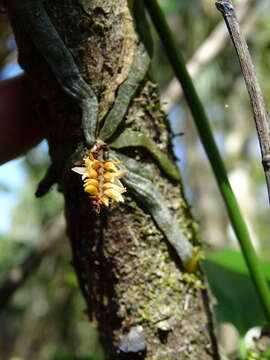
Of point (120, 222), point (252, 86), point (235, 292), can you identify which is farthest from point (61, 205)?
point (252, 86)

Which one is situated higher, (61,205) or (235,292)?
(235,292)

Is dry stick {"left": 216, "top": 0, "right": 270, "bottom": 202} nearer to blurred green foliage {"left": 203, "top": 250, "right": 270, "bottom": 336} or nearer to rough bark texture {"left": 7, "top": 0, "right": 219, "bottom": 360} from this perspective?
rough bark texture {"left": 7, "top": 0, "right": 219, "bottom": 360}

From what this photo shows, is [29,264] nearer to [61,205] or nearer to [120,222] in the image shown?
[120,222]

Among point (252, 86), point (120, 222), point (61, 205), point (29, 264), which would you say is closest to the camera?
point (252, 86)

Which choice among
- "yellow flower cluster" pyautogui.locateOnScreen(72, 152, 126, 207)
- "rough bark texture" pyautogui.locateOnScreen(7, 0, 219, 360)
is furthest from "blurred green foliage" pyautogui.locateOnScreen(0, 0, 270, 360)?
"yellow flower cluster" pyautogui.locateOnScreen(72, 152, 126, 207)

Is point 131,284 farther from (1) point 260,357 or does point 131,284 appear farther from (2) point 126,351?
(1) point 260,357

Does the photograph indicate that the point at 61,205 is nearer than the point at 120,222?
No

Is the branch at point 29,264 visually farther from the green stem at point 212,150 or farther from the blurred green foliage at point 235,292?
the green stem at point 212,150
